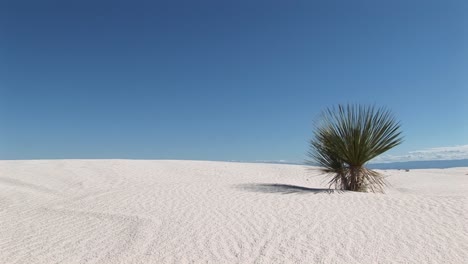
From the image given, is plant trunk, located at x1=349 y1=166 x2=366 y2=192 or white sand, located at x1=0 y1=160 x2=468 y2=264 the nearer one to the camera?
white sand, located at x1=0 y1=160 x2=468 y2=264

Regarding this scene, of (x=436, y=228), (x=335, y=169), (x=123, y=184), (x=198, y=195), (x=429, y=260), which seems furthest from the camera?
(x=123, y=184)

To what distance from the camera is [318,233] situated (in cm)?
544

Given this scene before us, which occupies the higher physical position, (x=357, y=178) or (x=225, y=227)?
(x=357, y=178)

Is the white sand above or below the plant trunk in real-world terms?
below

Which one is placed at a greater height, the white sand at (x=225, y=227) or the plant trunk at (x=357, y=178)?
the plant trunk at (x=357, y=178)

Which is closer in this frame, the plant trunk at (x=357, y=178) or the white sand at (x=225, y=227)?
the white sand at (x=225, y=227)

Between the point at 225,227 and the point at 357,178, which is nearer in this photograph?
the point at 225,227

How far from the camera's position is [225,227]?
19.3 ft

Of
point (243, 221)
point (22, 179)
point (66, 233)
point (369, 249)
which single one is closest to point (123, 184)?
point (22, 179)

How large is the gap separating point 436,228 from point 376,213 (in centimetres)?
123

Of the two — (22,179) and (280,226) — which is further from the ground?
(22,179)

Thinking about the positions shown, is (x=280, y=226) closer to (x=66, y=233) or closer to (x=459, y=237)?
(x=459, y=237)

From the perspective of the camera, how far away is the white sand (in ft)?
15.0

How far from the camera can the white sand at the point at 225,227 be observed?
15.0 feet
